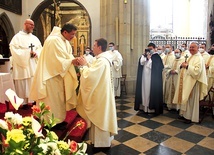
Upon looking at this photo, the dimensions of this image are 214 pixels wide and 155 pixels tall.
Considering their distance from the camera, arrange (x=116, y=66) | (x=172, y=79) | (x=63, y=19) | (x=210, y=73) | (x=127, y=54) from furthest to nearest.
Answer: (x=63, y=19) < (x=127, y=54) < (x=116, y=66) < (x=172, y=79) < (x=210, y=73)

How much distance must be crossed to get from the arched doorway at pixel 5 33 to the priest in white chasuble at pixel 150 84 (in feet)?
22.3

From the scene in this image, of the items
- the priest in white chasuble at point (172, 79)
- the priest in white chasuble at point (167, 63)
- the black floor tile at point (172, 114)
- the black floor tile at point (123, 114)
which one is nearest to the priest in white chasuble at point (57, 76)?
the black floor tile at point (123, 114)

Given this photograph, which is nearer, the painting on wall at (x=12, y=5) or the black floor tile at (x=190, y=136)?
the black floor tile at (x=190, y=136)

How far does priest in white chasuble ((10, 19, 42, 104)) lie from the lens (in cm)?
443

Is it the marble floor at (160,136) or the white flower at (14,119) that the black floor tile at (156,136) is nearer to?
the marble floor at (160,136)

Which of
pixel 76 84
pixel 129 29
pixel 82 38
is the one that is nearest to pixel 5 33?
pixel 82 38

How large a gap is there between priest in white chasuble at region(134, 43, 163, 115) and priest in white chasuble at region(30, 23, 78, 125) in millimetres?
2643

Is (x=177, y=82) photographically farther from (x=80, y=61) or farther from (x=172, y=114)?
(x=80, y=61)

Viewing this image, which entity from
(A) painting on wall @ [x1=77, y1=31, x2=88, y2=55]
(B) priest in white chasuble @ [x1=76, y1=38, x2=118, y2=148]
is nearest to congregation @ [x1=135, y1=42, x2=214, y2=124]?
(B) priest in white chasuble @ [x1=76, y1=38, x2=118, y2=148]

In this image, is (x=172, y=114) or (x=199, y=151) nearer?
(x=199, y=151)

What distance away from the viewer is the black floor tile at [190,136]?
3897mm

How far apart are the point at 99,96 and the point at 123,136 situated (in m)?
1.21

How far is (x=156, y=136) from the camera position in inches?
159

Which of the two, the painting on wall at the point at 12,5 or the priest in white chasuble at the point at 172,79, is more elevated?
the painting on wall at the point at 12,5
